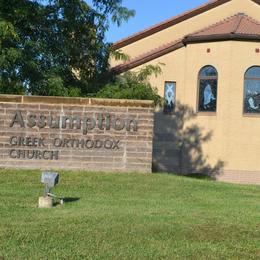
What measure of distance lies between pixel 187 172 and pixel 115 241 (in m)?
15.9

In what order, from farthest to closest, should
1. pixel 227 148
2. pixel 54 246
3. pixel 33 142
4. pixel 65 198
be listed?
pixel 227 148, pixel 33 142, pixel 65 198, pixel 54 246

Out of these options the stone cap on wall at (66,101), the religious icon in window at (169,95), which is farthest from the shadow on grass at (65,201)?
the religious icon in window at (169,95)

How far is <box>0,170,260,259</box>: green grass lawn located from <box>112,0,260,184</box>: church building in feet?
32.3

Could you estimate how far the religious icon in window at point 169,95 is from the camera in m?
23.9

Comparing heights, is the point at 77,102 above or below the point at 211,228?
above

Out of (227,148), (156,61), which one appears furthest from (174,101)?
(227,148)

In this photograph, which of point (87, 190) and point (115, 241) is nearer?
point (115, 241)

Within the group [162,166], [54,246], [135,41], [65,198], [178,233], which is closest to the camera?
[54,246]

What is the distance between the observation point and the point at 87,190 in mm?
11086

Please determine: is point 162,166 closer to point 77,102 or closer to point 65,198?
point 77,102

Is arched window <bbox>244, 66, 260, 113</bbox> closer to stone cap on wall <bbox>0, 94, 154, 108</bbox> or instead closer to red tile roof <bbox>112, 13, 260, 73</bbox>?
red tile roof <bbox>112, 13, 260, 73</bbox>

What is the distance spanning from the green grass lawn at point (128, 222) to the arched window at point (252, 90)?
10411 mm

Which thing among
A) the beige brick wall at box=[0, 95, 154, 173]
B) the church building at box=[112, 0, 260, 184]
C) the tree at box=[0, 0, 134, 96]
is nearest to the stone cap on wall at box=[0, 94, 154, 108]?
the beige brick wall at box=[0, 95, 154, 173]

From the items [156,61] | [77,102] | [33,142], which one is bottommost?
[33,142]
